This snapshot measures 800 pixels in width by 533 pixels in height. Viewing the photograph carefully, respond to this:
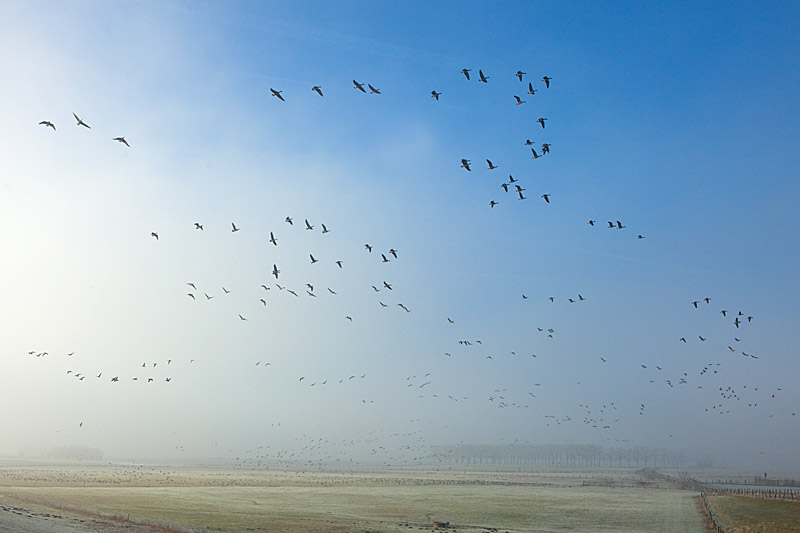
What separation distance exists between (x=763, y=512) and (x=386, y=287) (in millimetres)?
52952

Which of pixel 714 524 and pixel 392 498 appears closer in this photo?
pixel 714 524

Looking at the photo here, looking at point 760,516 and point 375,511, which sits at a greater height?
point 760,516

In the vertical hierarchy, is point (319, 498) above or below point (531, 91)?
below

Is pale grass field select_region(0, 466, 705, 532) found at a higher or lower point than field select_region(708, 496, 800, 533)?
lower

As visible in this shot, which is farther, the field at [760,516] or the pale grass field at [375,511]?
the pale grass field at [375,511]

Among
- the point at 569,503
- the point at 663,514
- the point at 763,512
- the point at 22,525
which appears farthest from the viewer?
the point at 569,503

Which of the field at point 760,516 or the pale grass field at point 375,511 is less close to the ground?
the field at point 760,516

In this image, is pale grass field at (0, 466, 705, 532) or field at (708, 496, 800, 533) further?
pale grass field at (0, 466, 705, 532)

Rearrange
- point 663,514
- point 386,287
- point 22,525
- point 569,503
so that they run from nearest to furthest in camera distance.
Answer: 1. point 22,525
2. point 386,287
3. point 663,514
4. point 569,503

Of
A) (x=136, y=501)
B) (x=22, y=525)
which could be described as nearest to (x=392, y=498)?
(x=136, y=501)

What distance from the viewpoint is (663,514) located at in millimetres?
79562

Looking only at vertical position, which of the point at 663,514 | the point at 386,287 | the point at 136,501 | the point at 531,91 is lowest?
the point at 136,501

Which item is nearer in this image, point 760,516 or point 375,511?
point 760,516

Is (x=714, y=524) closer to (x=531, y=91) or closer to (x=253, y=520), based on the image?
(x=253, y=520)
